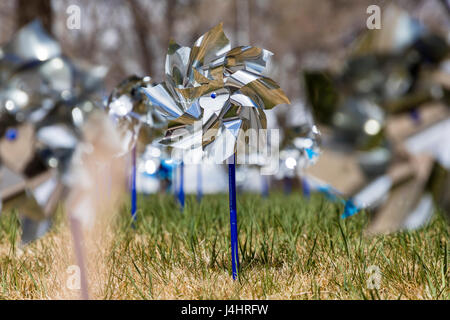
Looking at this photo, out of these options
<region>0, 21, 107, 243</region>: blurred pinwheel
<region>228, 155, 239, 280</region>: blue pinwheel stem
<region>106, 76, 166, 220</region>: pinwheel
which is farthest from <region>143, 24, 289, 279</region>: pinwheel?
<region>0, 21, 107, 243</region>: blurred pinwheel

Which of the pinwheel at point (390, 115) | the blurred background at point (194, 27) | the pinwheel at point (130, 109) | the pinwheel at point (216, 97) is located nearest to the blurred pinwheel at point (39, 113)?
the pinwheel at point (130, 109)

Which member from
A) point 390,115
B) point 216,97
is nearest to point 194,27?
point 216,97

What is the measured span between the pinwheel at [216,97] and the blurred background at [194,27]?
4620mm

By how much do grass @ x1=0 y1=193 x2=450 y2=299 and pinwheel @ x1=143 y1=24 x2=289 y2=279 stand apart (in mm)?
137

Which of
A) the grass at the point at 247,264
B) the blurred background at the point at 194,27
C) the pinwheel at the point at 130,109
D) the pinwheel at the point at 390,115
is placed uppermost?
the blurred background at the point at 194,27

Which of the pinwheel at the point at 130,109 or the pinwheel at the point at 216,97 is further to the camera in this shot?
the pinwheel at the point at 130,109

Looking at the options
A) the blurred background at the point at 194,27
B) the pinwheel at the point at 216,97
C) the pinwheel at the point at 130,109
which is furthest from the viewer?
the blurred background at the point at 194,27

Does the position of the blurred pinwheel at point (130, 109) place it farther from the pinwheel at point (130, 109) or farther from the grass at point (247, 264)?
the grass at point (247, 264)

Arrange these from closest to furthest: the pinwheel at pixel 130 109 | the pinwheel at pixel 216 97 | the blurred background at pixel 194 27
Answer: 1. the pinwheel at pixel 216 97
2. the pinwheel at pixel 130 109
3. the blurred background at pixel 194 27

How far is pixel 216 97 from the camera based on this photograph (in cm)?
A: 116

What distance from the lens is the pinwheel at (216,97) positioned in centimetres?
112

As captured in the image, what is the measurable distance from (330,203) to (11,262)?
1.34 m

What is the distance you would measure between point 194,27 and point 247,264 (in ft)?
18.4
